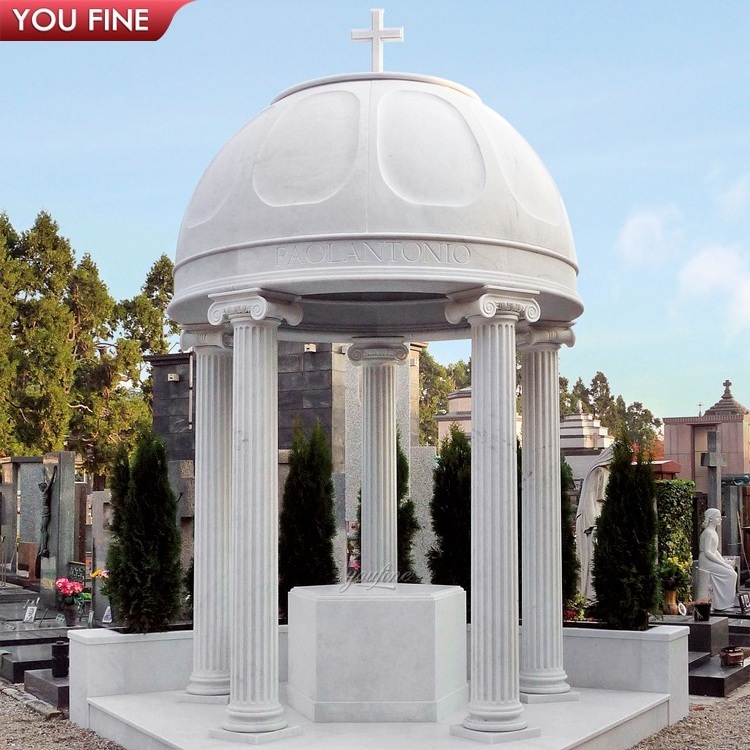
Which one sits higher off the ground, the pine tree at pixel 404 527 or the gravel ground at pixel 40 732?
the pine tree at pixel 404 527

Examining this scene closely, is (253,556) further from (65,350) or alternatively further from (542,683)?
(65,350)

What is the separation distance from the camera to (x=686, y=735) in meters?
10.9

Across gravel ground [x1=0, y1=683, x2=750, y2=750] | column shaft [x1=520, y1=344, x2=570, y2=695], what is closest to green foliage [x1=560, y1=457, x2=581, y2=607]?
gravel ground [x1=0, y1=683, x2=750, y2=750]

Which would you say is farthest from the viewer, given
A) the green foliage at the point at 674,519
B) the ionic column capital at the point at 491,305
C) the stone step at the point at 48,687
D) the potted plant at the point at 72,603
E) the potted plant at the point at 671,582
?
the green foliage at the point at 674,519

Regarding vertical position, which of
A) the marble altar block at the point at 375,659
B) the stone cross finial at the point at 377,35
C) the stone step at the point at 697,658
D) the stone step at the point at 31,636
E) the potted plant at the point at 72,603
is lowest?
the stone step at the point at 697,658

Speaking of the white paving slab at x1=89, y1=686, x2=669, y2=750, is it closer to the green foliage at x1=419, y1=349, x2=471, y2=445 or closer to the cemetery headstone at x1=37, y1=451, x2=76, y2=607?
the cemetery headstone at x1=37, y1=451, x2=76, y2=607

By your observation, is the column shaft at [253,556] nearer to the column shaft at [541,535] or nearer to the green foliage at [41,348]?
the column shaft at [541,535]

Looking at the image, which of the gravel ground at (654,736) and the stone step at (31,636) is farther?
the stone step at (31,636)

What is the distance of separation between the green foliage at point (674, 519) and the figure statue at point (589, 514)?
11.7 ft

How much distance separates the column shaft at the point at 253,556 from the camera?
922 centimetres

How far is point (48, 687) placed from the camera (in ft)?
42.0

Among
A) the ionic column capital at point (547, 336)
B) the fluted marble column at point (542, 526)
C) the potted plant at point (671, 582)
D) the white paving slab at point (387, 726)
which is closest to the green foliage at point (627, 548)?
the white paving slab at point (387, 726)

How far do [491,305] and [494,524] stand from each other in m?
1.80

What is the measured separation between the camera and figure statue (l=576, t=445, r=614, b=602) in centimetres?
1805
